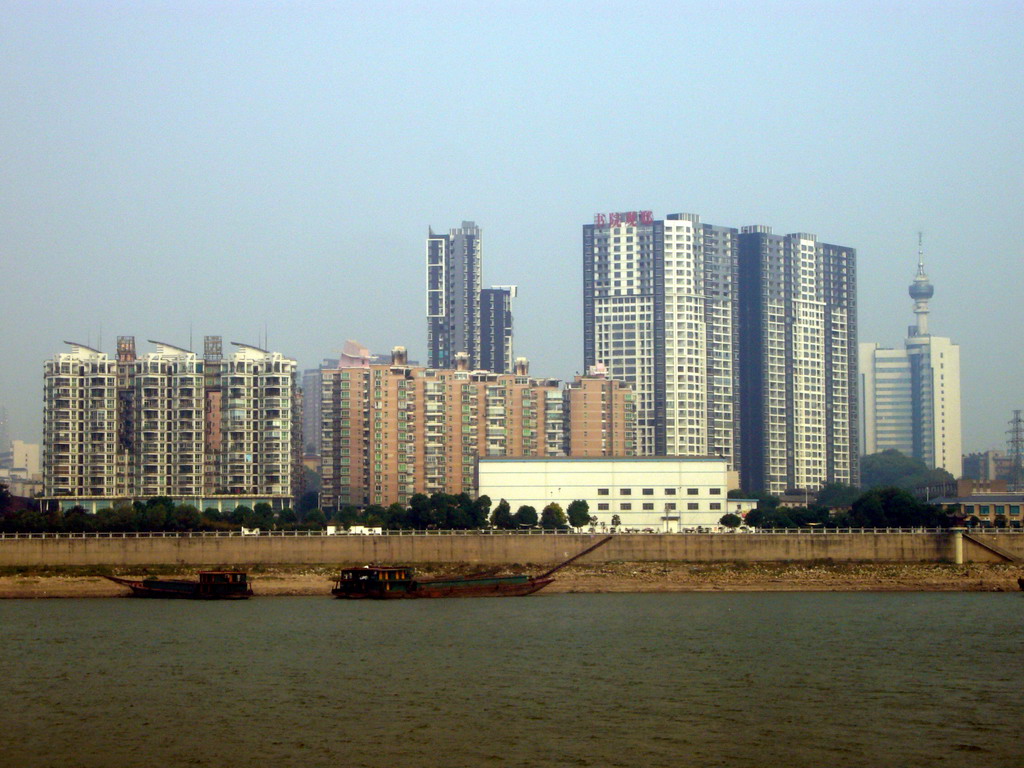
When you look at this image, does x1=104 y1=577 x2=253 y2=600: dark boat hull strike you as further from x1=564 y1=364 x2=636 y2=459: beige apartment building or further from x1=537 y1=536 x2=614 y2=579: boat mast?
x1=564 y1=364 x2=636 y2=459: beige apartment building

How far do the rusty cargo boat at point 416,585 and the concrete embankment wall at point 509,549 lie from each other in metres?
4.57

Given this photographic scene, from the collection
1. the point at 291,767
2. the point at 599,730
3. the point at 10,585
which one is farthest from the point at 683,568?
the point at 291,767

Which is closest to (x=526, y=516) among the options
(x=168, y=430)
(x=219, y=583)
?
(x=168, y=430)

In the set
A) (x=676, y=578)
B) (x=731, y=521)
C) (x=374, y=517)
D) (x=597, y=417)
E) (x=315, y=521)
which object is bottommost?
(x=676, y=578)

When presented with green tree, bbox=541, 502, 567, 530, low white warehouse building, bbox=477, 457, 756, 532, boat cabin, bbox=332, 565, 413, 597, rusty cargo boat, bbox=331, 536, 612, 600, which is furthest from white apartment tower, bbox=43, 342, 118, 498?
boat cabin, bbox=332, 565, 413, 597

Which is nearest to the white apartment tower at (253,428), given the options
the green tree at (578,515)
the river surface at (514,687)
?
the green tree at (578,515)

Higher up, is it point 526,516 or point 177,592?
point 526,516

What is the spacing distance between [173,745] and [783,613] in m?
47.7

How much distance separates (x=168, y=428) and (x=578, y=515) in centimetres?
4625

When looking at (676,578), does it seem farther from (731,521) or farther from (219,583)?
(219,583)

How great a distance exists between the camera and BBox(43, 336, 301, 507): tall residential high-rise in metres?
147

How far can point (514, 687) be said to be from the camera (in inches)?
2058

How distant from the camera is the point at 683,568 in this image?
10375 centimetres

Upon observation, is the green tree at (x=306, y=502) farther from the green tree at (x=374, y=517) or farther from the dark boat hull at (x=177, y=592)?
the dark boat hull at (x=177, y=592)
